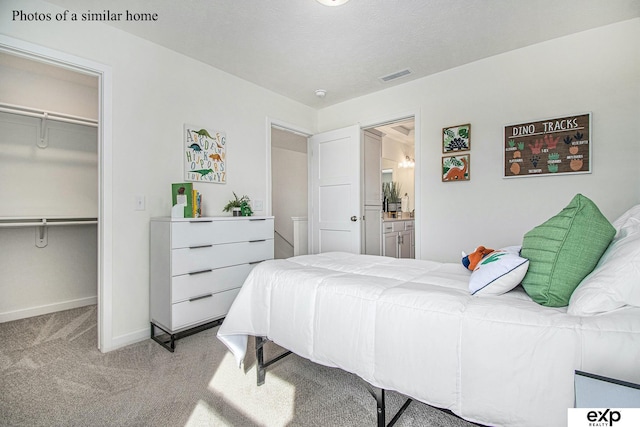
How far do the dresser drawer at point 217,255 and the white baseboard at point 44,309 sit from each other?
196 centimetres

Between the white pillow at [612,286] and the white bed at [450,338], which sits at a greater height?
the white pillow at [612,286]

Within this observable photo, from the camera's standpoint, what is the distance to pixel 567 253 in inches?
43.2

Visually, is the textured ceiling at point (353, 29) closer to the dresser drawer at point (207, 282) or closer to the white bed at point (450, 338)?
the white bed at point (450, 338)

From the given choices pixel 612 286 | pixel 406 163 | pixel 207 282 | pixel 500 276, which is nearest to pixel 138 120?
pixel 207 282

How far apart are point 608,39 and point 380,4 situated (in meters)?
1.88

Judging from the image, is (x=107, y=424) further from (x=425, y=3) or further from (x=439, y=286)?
(x=425, y=3)

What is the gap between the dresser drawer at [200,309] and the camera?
2.34 meters

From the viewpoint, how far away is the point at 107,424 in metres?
1.46

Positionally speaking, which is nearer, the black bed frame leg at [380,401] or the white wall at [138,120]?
the black bed frame leg at [380,401]

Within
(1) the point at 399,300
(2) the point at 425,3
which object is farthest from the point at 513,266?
(2) the point at 425,3

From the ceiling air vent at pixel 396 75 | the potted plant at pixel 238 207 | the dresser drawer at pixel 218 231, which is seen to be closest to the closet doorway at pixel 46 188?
the dresser drawer at pixel 218 231

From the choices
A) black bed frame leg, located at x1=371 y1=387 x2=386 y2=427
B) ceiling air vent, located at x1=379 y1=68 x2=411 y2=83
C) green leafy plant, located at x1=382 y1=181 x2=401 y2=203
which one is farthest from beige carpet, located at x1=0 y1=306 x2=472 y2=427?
green leafy plant, located at x1=382 y1=181 x2=401 y2=203

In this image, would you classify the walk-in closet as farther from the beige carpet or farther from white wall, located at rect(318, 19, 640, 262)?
white wall, located at rect(318, 19, 640, 262)

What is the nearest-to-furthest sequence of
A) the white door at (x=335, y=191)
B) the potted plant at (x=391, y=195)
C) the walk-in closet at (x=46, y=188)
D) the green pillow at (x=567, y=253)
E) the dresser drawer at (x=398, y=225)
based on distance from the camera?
1. the green pillow at (x=567, y=253)
2. the walk-in closet at (x=46, y=188)
3. the white door at (x=335, y=191)
4. the dresser drawer at (x=398, y=225)
5. the potted plant at (x=391, y=195)
